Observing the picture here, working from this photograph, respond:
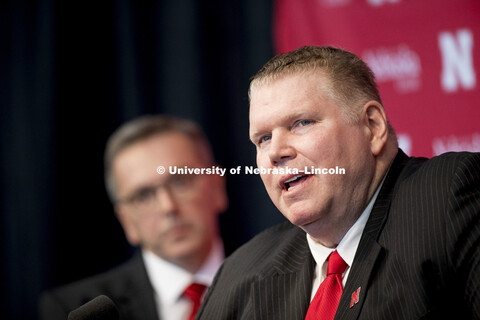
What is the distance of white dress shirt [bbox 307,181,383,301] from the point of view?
5.41 ft

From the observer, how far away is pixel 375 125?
1726 mm

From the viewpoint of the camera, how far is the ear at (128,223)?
10.7 ft

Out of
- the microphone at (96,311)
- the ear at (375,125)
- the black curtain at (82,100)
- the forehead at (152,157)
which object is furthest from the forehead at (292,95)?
the black curtain at (82,100)

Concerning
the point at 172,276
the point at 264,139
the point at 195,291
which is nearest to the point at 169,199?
the point at 172,276

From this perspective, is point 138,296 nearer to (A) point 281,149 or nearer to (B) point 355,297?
(A) point 281,149

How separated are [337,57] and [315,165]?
35 cm

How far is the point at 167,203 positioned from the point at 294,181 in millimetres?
1449

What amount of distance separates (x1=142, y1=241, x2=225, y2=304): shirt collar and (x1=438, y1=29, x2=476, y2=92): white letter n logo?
1.47m

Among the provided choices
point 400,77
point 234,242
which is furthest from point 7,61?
point 400,77

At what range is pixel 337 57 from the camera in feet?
5.72

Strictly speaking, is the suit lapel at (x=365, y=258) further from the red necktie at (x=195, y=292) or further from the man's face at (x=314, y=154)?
the red necktie at (x=195, y=292)

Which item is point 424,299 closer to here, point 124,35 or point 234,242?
point 234,242

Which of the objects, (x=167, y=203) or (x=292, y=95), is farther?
(x=167, y=203)

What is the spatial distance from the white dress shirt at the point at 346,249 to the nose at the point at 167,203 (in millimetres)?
1354
